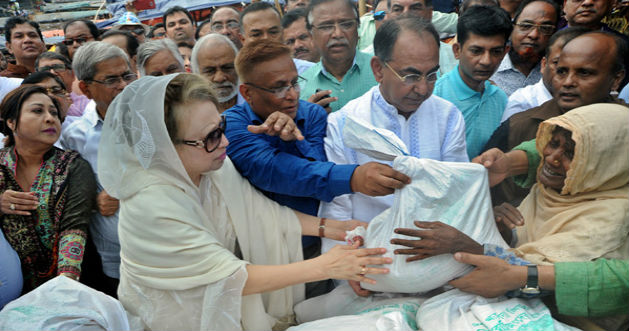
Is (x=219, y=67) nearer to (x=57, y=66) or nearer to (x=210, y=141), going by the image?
(x=210, y=141)

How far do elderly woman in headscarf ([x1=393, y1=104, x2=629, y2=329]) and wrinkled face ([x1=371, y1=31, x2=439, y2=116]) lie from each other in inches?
22.1

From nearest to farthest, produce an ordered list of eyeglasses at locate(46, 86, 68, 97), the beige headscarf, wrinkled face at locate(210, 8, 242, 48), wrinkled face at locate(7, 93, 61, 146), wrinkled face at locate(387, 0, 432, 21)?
1. the beige headscarf
2. wrinkled face at locate(7, 93, 61, 146)
3. eyeglasses at locate(46, 86, 68, 97)
4. wrinkled face at locate(387, 0, 432, 21)
5. wrinkled face at locate(210, 8, 242, 48)

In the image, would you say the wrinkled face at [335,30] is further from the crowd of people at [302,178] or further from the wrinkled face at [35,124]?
the wrinkled face at [35,124]

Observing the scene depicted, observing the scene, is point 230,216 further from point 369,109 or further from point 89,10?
point 89,10

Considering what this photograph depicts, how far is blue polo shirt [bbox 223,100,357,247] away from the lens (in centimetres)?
202

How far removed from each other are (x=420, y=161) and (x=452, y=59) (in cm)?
149

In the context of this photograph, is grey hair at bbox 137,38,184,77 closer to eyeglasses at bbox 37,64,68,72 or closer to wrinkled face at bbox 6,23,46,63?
eyeglasses at bbox 37,64,68,72

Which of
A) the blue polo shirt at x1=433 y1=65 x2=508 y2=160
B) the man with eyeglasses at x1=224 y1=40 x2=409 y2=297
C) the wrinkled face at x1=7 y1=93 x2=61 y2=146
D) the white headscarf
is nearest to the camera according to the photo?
the white headscarf

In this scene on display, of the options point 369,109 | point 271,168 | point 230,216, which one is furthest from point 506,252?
point 230,216

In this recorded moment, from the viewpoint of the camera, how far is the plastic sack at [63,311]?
1862 millimetres

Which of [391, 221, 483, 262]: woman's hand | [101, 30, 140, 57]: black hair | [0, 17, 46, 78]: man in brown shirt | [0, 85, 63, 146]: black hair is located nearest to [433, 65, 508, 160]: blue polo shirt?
[391, 221, 483, 262]: woman's hand

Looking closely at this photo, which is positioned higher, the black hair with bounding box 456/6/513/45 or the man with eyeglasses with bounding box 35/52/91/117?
the black hair with bounding box 456/6/513/45

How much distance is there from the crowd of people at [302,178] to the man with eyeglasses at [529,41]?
0.07ft

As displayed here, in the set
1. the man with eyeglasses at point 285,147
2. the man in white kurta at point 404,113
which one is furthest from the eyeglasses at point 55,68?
the man in white kurta at point 404,113
